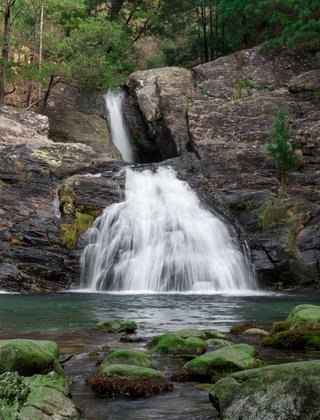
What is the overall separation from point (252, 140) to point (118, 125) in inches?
362

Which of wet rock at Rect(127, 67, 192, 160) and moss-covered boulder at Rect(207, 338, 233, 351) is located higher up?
→ wet rock at Rect(127, 67, 192, 160)

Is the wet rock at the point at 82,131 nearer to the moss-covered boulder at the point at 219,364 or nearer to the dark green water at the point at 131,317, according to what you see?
the dark green water at the point at 131,317

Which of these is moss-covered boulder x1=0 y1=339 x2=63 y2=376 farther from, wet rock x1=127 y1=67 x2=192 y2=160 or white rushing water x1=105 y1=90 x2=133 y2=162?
white rushing water x1=105 y1=90 x2=133 y2=162

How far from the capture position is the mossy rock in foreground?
7.87 meters

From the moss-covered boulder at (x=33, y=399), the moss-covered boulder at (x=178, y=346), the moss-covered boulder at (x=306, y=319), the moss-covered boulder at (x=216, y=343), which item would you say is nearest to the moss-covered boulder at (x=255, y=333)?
the moss-covered boulder at (x=306, y=319)

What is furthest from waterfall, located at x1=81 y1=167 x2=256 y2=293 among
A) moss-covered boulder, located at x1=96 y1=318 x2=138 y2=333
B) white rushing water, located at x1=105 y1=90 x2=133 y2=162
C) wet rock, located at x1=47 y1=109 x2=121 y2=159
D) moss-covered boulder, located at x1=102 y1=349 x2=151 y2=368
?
moss-covered boulder, located at x1=102 y1=349 x2=151 y2=368

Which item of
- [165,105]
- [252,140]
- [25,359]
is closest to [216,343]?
[25,359]

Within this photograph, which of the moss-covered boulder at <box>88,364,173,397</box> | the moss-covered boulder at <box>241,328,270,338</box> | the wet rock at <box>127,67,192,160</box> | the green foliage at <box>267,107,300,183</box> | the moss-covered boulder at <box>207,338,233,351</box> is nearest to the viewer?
the moss-covered boulder at <box>88,364,173,397</box>

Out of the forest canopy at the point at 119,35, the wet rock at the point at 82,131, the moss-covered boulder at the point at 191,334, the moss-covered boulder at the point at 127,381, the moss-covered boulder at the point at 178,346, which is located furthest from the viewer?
the wet rock at the point at 82,131

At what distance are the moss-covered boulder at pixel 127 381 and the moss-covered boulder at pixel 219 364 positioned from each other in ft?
1.48

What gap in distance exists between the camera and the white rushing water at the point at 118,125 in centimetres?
3114

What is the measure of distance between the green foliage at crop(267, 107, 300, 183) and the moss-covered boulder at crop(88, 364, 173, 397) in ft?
61.0

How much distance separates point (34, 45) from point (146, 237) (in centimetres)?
1637

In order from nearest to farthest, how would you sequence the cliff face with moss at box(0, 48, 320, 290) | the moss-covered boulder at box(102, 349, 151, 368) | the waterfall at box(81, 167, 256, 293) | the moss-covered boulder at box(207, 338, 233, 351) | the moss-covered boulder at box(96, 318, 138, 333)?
1. the moss-covered boulder at box(102, 349, 151, 368)
2. the moss-covered boulder at box(207, 338, 233, 351)
3. the moss-covered boulder at box(96, 318, 138, 333)
4. the waterfall at box(81, 167, 256, 293)
5. the cliff face with moss at box(0, 48, 320, 290)
